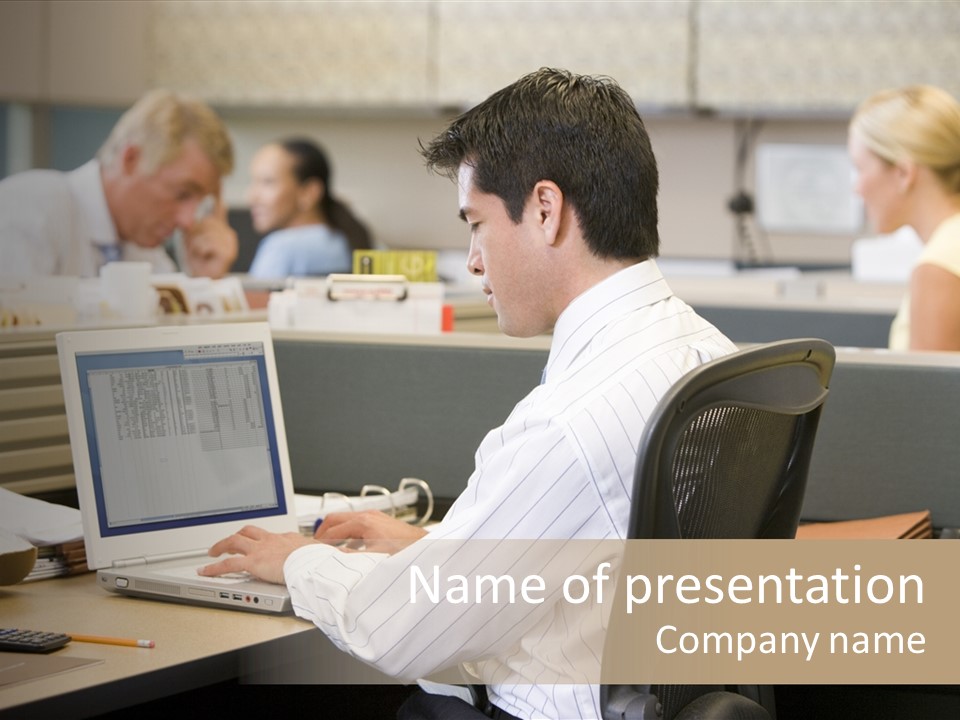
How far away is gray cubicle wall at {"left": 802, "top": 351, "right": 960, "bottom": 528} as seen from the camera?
72.0 inches

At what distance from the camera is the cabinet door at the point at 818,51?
4.57 meters

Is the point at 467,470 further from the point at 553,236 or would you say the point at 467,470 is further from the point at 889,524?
the point at 553,236

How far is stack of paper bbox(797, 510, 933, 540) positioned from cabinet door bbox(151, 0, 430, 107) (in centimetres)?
367

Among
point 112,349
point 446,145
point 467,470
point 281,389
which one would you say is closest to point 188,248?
point 281,389

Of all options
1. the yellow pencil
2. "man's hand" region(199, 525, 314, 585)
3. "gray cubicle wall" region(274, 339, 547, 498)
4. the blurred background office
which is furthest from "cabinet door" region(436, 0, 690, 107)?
the yellow pencil

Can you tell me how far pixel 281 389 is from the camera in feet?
7.16

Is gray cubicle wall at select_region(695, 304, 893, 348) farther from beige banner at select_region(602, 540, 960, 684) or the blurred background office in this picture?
beige banner at select_region(602, 540, 960, 684)

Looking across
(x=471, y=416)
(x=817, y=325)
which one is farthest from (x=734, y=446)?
(x=817, y=325)

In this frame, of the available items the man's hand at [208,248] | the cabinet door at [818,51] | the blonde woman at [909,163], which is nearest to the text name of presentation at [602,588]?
the blonde woman at [909,163]

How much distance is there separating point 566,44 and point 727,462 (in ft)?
13.1

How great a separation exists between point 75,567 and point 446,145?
737mm

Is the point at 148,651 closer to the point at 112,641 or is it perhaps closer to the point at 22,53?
the point at 112,641

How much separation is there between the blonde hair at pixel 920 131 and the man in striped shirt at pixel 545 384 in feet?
6.05

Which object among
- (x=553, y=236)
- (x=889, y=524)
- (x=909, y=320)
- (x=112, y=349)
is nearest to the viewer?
(x=553, y=236)
